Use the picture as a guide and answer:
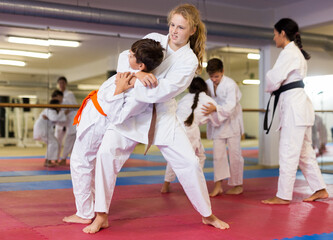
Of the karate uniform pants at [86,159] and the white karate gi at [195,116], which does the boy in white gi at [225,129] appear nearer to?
the white karate gi at [195,116]

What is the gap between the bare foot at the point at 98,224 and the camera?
9.34 ft

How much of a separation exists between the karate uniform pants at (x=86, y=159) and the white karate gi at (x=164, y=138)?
5.0 inches

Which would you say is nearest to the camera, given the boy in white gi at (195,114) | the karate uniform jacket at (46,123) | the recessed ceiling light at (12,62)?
the boy in white gi at (195,114)

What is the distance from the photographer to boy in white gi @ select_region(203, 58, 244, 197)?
4.68 metres

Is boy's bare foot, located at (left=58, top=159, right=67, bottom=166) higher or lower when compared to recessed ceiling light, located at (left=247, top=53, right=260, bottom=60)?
lower

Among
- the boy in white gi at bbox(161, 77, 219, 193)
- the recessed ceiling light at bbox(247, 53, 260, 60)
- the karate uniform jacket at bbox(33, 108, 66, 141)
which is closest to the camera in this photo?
the boy in white gi at bbox(161, 77, 219, 193)

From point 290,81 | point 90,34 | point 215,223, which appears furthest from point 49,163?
point 215,223

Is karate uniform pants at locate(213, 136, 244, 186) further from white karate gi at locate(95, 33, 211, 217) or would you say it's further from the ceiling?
the ceiling

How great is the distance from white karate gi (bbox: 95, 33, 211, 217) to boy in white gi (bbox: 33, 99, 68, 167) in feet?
11.2

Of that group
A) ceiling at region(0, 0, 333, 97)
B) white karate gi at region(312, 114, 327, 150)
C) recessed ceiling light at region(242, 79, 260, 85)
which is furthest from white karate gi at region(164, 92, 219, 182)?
white karate gi at region(312, 114, 327, 150)

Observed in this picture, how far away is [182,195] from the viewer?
177 inches

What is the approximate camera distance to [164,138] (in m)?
2.93

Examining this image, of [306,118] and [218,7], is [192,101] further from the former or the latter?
[218,7]

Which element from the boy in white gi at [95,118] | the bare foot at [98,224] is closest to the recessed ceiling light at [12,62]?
the boy in white gi at [95,118]
